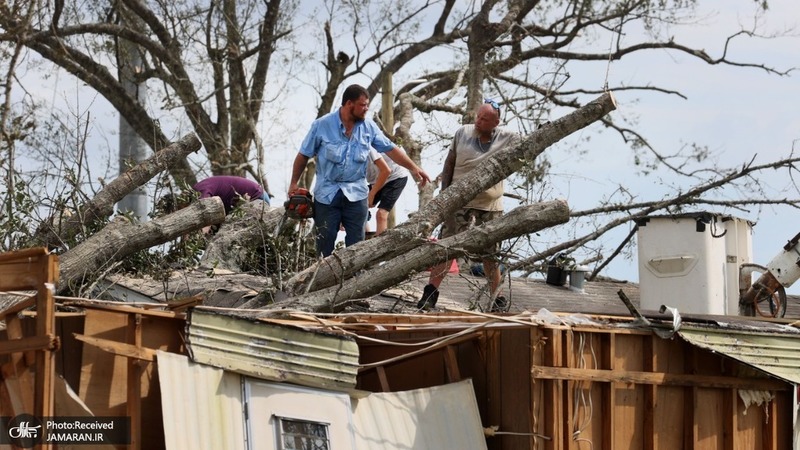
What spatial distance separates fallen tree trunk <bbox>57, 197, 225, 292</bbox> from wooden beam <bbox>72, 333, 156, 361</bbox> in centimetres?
231

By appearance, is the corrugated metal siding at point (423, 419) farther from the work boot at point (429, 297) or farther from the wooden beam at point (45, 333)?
the work boot at point (429, 297)

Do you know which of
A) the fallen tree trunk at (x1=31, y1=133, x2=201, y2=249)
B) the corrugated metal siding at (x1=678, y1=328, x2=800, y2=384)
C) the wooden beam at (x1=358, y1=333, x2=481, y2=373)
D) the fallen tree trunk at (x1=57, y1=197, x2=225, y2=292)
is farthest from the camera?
the fallen tree trunk at (x1=31, y1=133, x2=201, y2=249)

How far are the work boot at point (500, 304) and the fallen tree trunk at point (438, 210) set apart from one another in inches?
43.8

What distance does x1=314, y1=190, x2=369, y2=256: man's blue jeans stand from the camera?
9234 millimetres

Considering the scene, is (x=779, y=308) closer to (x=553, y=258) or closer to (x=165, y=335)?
(x=553, y=258)

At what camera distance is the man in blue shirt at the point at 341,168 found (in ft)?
30.3

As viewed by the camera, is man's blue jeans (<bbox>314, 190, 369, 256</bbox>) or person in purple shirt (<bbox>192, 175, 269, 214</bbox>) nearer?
man's blue jeans (<bbox>314, 190, 369, 256</bbox>)

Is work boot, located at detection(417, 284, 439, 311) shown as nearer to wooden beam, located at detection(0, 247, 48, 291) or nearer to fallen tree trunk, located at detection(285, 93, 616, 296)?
fallen tree trunk, located at detection(285, 93, 616, 296)

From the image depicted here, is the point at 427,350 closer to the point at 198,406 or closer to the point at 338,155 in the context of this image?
the point at 198,406

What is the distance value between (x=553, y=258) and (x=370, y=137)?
84.1 inches

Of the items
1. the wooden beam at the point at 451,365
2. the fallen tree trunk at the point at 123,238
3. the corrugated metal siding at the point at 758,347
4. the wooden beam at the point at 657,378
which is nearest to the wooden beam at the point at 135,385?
the wooden beam at the point at 451,365

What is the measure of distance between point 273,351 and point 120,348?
769 mm

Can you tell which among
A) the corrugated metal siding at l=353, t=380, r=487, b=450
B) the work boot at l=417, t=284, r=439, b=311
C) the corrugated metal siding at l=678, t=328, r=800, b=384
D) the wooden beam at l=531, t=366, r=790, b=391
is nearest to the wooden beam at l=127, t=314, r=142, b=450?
the corrugated metal siding at l=353, t=380, r=487, b=450

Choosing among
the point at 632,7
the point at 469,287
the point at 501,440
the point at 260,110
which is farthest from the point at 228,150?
the point at 501,440
